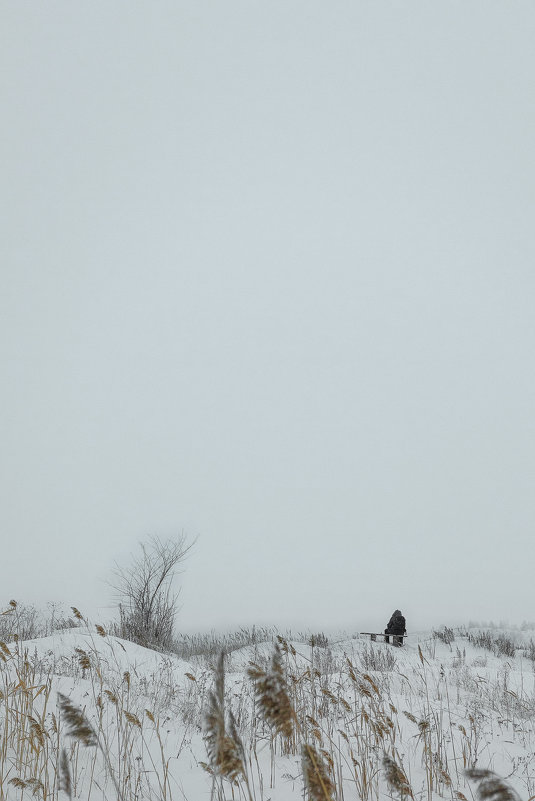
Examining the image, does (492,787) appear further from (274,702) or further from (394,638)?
(394,638)

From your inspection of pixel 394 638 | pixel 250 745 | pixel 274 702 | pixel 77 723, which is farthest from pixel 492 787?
pixel 394 638

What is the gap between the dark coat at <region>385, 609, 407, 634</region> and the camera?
21266 mm

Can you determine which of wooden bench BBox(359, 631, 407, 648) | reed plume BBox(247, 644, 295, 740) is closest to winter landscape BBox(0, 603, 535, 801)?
reed plume BBox(247, 644, 295, 740)

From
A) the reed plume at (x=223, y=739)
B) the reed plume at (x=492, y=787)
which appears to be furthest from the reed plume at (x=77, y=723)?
the reed plume at (x=492, y=787)

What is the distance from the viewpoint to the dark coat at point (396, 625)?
69.8 feet

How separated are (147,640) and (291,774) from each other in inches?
587

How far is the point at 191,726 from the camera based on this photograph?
4.90 metres

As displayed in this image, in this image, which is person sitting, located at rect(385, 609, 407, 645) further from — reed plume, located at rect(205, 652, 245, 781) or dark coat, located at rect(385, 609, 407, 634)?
reed plume, located at rect(205, 652, 245, 781)

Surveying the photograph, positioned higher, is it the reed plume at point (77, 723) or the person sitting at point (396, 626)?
the reed plume at point (77, 723)

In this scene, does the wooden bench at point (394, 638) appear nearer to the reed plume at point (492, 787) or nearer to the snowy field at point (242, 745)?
the snowy field at point (242, 745)

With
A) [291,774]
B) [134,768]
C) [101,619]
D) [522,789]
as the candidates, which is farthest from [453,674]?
[101,619]

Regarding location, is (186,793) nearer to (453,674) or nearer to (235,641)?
(453,674)

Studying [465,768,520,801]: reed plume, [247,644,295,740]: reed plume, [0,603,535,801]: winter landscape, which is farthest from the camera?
[0,603,535,801]: winter landscape

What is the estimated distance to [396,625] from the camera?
69.9 feet
